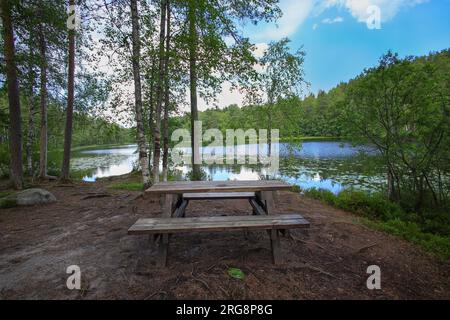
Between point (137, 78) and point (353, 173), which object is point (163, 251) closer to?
point (137, 78)

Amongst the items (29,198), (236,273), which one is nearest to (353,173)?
(236,273)

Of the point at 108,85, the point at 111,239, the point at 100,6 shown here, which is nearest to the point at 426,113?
the point at 111,239

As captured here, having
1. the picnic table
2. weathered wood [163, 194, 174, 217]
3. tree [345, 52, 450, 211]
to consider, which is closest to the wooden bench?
the picnic table

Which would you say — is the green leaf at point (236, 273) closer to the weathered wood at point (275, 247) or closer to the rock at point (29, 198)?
the weathered wood at point (275, 247)

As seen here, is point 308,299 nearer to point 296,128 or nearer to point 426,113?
point 426,113

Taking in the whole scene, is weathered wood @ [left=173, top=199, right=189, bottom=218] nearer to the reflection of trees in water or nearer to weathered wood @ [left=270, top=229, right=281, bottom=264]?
weathered wood @ [left=270, top=229, right=281, bottom=264]

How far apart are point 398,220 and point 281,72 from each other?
23.6 ft

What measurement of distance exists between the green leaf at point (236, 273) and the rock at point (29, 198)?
526 centimetres

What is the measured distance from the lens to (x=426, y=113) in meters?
5.14

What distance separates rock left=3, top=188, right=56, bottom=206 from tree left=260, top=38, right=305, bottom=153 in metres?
8.04

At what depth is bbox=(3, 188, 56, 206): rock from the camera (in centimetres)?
484

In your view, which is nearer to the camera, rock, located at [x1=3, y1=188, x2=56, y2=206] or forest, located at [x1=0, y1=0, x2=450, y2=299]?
forest, located at [x1=0, y1=0, x2=450, y2=299]

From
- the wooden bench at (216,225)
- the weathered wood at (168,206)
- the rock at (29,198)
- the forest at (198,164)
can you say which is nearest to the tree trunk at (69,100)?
the forest at (198,164)

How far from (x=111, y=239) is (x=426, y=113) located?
7.07 m
